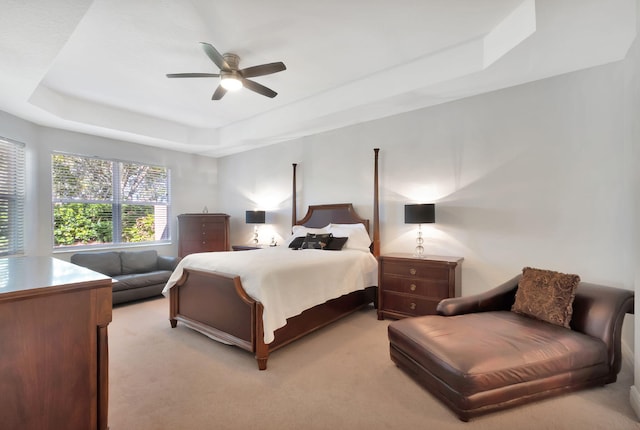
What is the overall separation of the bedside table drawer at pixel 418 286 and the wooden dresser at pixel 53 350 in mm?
2849

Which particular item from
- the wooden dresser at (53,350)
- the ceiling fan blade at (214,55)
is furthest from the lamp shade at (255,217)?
the wooden dresser at (53,350)

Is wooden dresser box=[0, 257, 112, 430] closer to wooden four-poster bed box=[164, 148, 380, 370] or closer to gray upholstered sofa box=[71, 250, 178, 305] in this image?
wooden four-poster bed box=[164, 148, 380, 370]

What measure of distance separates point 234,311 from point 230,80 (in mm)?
2267

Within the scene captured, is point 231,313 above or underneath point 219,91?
underneath

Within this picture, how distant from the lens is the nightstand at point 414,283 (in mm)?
3203

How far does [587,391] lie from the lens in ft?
6.96

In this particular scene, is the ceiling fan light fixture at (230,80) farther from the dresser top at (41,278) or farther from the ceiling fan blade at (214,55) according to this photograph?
the dresser top at (41,278)

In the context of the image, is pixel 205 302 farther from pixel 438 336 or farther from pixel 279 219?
pixel 279 219

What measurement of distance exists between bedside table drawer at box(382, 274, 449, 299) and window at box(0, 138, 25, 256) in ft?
16.6

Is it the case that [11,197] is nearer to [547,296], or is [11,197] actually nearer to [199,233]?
[199,233]

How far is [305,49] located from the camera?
9.76 ft

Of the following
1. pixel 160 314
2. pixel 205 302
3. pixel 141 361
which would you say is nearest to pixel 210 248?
pixel 160 314

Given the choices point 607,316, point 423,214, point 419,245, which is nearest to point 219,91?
point 423,214

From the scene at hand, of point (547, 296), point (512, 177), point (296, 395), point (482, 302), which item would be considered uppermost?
point (512, 177)
